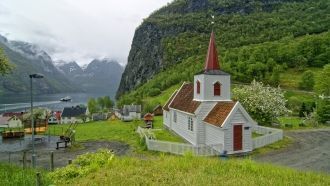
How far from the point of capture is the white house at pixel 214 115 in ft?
99.2

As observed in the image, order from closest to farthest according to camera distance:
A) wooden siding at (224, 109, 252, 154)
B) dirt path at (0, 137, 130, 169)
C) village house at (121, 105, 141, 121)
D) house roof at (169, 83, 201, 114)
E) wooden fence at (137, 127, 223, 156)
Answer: wooden fence at (137, 127, 223, 156) < wooden siding at (224, 109, 252, 154) < dirt path at (0, 137, 130, 169) < house roof at (169, 83, 201, 114) < village house at (121, 105, 141, 121)

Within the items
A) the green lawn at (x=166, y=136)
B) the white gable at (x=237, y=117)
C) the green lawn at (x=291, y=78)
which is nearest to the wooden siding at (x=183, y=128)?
the green lawn at (x=166, y=136)

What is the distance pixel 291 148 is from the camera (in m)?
32.2

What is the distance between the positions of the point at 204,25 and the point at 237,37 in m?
28.7

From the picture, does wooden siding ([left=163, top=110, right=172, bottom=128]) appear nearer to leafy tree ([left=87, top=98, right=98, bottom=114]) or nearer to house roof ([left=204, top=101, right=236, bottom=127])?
house roof ([left=204, top=101, right=236, bottom=127])

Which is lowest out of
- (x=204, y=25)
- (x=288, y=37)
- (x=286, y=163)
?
(x=286, y=163)

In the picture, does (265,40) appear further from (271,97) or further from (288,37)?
(271,97)

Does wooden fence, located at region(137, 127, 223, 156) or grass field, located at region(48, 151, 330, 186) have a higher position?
grass field, located at region(48, 151, 330, 186)

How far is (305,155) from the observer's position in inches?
1132

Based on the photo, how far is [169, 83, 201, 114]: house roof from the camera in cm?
3531

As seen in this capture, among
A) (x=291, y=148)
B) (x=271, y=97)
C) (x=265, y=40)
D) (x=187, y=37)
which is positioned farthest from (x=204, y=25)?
(x=291, y=148)

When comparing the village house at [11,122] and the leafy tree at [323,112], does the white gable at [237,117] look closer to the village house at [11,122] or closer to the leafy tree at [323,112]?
the leafy tree at [323,112]

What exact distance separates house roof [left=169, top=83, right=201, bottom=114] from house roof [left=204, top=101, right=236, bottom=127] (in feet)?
5.74

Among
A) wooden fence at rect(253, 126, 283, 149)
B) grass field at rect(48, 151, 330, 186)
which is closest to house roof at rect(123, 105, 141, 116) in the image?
wooden fence at rect(253, 126, 283, 149)
